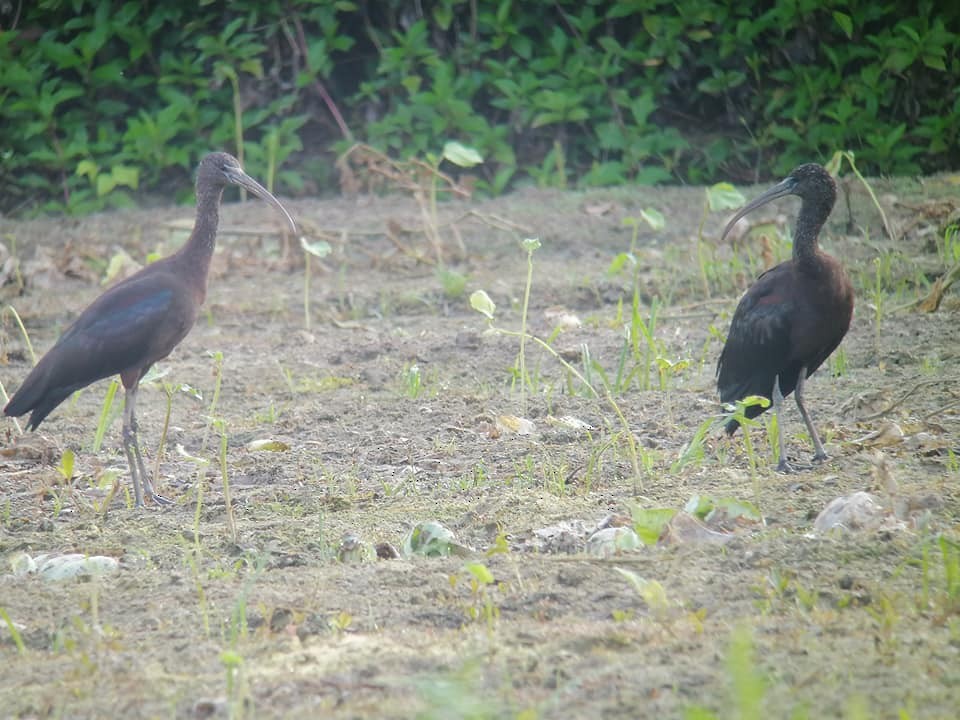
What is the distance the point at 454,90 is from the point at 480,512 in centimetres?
617

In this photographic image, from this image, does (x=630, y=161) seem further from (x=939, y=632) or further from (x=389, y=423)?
(x=939, y=632)

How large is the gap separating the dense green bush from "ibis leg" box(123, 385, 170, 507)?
4.21 m

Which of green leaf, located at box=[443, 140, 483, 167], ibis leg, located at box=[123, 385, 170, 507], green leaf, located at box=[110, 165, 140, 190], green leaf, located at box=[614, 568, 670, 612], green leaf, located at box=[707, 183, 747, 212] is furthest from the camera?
green leaf, located at box=[110, 165, 140, 190]

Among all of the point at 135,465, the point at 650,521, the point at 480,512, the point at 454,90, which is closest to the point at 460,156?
the point at 135,465

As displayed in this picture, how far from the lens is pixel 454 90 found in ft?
32.7

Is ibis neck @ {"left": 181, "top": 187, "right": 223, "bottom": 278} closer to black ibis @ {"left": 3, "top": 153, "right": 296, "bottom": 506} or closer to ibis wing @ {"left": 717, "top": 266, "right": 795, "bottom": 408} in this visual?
black ibis @ {"left": 3, "top": 153, "right": 296, "bottom": 506}

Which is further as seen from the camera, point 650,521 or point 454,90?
point 454,90

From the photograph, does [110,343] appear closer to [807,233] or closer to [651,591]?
[807,233]

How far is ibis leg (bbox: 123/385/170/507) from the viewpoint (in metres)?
4.91

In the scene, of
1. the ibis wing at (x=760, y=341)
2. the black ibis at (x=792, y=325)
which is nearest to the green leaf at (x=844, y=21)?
the black ibis at (x=792, y=325)

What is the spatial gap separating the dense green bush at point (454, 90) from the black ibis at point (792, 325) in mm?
4367

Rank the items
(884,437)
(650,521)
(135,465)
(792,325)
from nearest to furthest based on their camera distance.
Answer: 1. (650,521)
2. (884,437)
3. (792,325)
4. (135,465)

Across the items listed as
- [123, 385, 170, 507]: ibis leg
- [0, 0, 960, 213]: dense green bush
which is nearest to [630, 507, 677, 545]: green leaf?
[123, 385, 170, 507]: ibis leg

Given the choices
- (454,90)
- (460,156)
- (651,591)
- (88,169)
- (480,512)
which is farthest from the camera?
(454,90)
